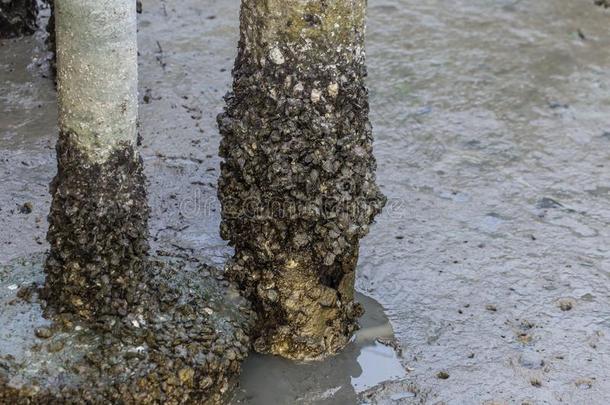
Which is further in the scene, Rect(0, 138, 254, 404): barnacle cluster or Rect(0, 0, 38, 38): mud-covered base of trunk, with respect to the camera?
Rect(0, 0, 38, 38): mud-covered base of trunk

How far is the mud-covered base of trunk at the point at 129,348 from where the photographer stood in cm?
352

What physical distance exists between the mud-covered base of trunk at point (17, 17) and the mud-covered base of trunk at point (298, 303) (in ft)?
9.24

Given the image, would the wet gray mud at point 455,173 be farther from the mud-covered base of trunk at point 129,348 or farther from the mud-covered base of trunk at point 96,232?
the mud-covered base of trunk at point 96,232

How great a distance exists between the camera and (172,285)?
13.0 feet

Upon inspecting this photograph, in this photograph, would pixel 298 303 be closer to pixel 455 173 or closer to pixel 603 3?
pixel 455 173

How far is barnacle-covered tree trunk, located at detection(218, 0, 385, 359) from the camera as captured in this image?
3.62 metres

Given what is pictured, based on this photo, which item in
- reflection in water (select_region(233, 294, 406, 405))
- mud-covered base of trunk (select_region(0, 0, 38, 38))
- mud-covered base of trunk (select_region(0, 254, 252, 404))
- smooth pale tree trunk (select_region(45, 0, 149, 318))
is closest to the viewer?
smooth pale tree trunk (select_region(45, 0, 149, 318))

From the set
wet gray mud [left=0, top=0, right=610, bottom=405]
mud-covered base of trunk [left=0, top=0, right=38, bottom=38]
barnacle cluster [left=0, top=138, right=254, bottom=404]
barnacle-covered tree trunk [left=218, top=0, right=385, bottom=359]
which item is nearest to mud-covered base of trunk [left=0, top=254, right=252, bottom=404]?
barnacle cluster [left=0, top=138, right=254, bottom=404]

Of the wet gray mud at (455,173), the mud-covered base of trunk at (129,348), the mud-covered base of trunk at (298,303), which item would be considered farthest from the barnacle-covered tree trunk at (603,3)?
the mud-covered base of trunk at (129,348)

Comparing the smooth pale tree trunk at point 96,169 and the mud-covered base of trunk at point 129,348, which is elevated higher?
the smooth pale tree trunk at point 96,169

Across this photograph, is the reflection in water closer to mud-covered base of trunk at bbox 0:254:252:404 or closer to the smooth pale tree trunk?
mud-covered base of trunk at bbox 0:254:252:404

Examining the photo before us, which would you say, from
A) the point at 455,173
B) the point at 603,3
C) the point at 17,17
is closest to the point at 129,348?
the point at 455,173

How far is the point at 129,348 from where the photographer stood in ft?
12.0

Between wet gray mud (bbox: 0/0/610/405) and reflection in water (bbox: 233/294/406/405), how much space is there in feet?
0.22
